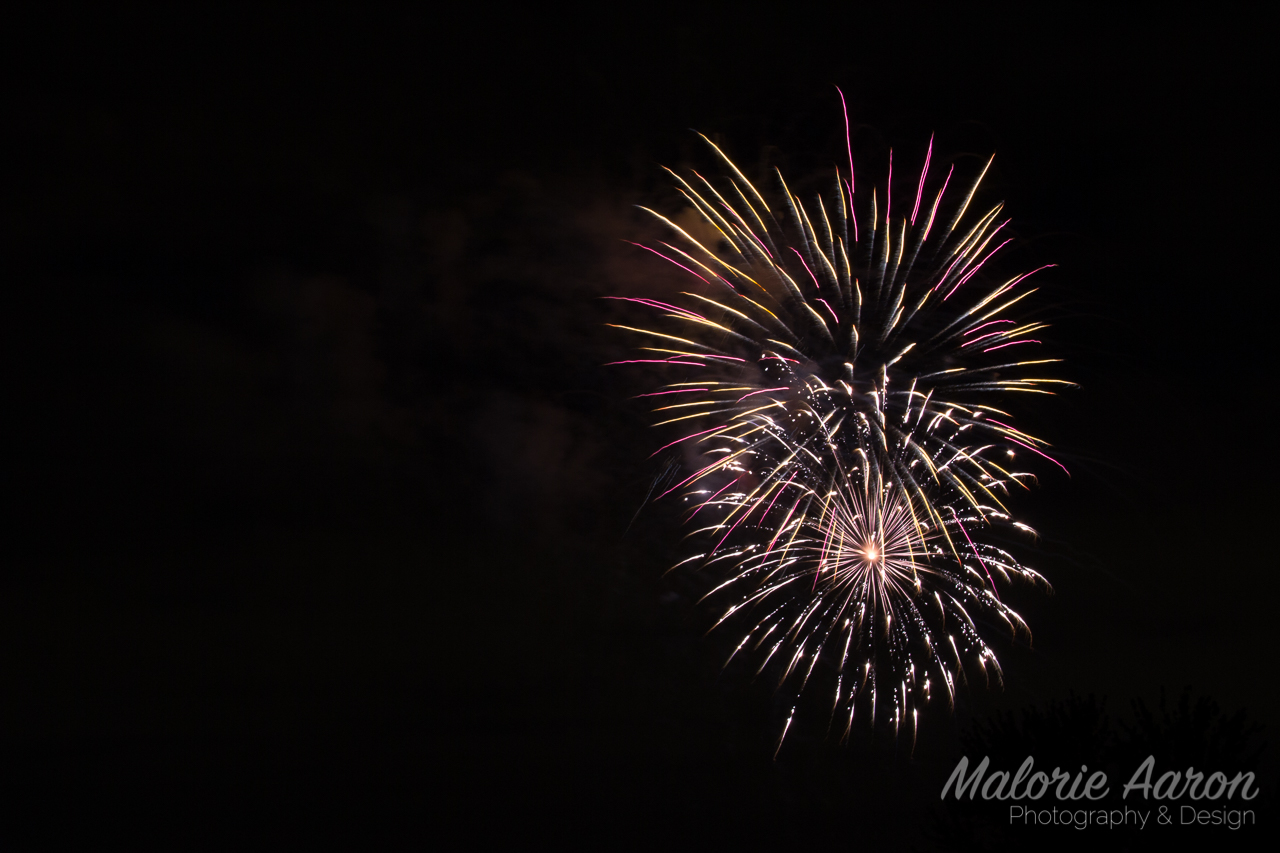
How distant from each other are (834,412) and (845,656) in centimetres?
602

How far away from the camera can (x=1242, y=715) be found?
23.6 m

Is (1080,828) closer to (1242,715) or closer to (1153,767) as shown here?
(1153,767)

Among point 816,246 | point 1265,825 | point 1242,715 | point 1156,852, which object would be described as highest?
point 816,246

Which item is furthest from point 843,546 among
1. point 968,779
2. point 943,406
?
point 968,779

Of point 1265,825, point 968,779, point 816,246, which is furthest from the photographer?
point 968,779

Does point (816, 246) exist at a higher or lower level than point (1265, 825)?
higher

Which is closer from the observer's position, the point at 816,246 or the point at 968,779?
the point at 816,246

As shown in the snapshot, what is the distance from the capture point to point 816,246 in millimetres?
23953

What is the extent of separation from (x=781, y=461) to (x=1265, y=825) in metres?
13.5

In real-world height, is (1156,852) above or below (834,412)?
below

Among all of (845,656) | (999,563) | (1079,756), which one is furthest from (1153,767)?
(845,656)

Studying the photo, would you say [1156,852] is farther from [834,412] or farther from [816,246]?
[816,246]

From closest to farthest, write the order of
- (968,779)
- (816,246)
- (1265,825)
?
(1265,825) → (816,246) → (968,779)

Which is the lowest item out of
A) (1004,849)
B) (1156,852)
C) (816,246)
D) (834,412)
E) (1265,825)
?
(1004,849)
